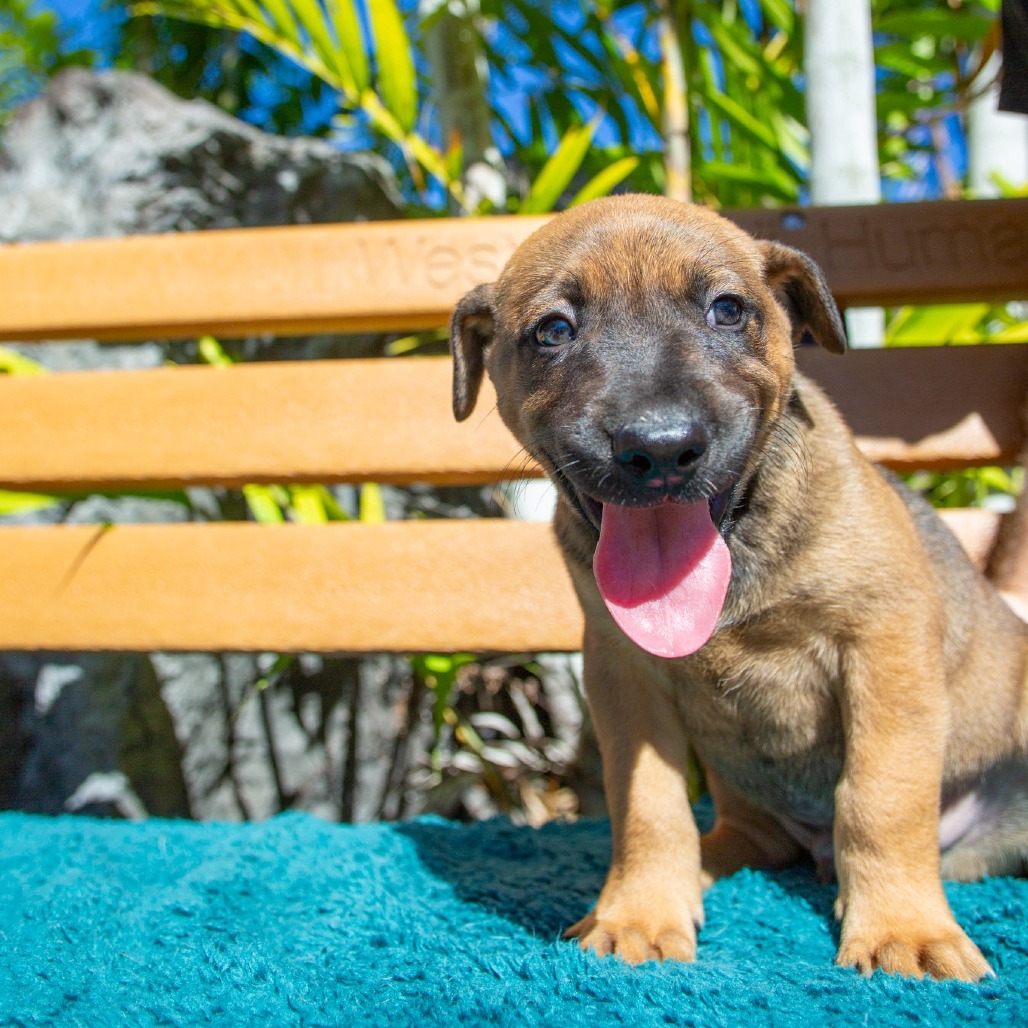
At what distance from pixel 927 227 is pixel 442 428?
1.75 m

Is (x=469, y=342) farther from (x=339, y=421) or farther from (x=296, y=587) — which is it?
(x=296, y=587)

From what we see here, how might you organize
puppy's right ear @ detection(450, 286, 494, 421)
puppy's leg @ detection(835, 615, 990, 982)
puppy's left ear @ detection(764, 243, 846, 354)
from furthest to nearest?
puppy's right ear @ detection(450, 286, 494, 421)
puppy's left ear @ detection(764, 243, 846, 354)
puppy's leg @ detection(835, 615, 990, 982)

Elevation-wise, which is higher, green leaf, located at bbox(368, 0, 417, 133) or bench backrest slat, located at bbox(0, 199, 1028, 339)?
green leaf, located at bbox(368, 0, 417, 133)

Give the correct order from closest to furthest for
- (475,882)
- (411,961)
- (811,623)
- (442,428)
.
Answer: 1. (411,961)
2. (811,623)
3. (475,882)
4. (442,428)

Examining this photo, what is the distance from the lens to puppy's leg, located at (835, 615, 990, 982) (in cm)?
185

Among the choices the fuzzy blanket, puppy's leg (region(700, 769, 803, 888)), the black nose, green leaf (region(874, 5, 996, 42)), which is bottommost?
puppy's leg (region(700, 769, 803, 888))

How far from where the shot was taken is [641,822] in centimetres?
211

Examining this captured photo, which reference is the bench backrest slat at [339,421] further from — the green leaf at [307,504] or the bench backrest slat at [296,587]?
the green leaf at [307,504]

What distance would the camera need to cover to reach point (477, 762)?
4.58 metres

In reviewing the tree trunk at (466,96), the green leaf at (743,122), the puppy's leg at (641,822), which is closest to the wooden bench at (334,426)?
the puppy's leg at (641,822)

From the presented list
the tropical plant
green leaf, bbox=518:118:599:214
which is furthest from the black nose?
the tropical plant

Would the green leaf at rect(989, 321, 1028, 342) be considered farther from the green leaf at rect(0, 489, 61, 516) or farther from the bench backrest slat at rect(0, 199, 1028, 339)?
the green leaf at rect(0, 489, 61, 516)

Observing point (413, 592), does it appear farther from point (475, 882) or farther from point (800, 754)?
point (800, 754)

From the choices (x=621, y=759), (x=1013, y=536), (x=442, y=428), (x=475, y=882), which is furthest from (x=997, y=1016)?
(x=442, y=428)
